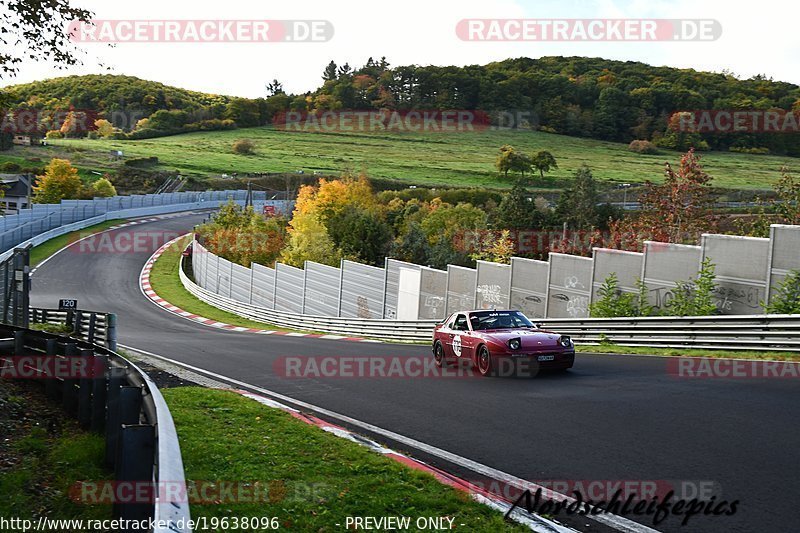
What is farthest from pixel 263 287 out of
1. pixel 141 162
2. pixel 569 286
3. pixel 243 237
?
pixel 141 162

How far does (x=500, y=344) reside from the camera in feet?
47.2

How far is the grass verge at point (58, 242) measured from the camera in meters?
58.1

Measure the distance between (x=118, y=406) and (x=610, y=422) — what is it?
5819 millimetres

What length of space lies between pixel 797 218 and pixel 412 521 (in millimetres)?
24111

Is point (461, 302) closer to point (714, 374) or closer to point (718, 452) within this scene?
point (714, 374)

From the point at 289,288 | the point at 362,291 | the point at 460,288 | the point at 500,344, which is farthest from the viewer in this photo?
the point at 289,288

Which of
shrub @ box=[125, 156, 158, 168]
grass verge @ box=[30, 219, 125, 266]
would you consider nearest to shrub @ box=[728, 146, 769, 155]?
grass verge @ box=[30, 219, 125, 266]

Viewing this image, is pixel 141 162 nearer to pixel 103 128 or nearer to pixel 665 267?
pixel 103 128

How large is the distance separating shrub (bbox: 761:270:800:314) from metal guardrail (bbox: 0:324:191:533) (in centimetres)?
1330

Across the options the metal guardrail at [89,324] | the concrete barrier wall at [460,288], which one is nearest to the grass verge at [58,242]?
the metal guardrail at [89,324]

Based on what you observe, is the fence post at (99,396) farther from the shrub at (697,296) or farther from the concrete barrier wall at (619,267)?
the concrete barrier wall at (619,267)

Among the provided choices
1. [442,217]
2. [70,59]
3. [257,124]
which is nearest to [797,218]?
[70,59]

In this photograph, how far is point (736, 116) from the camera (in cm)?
11638

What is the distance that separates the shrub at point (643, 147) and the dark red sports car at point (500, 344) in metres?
102
